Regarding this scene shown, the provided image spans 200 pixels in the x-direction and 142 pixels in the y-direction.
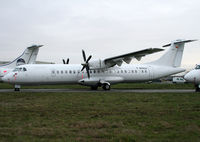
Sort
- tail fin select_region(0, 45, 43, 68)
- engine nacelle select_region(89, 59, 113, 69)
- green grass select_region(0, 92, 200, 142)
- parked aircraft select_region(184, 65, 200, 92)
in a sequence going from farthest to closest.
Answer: tail fin select_region(0, 45, 43, 68), engine nacelle select_region(89, 59, 113, 69), parked aircraft select_region(184, 65, 200, 92), green grass select_region(0, 92, 200, 142)

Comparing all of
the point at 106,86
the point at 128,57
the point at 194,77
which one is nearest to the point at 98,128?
the point at 194,77

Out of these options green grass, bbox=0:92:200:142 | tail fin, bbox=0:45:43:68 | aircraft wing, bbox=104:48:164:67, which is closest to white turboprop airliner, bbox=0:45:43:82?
tail fin, bbox=0:45:43:68

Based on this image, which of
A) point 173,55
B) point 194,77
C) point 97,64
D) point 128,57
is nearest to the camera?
point 194,77

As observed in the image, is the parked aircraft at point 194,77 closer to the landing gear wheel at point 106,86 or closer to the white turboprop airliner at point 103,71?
the white turboprop airliner at point 103,71

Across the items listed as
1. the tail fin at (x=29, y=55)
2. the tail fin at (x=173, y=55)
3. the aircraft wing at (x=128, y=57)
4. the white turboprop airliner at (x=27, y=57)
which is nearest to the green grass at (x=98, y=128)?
the aircraft wing at (x=128, y=57)

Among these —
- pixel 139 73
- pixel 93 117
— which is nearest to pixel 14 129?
pixel 93 117

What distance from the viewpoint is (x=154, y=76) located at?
88.1 feet

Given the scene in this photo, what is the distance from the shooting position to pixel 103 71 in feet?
83.0

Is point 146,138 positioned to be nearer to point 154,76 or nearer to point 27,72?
point 27,72

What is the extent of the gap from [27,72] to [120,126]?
17.6 meters

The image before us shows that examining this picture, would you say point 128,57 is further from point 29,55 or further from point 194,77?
point 29,55

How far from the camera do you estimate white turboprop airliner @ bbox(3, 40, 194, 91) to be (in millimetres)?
22516

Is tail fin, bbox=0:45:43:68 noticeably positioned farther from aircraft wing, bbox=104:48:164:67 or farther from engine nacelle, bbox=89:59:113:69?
aircraft wing, bbox=104:48:164:67

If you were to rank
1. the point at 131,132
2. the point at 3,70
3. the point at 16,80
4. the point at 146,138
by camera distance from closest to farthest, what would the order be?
the point at 146,138 < the point at 131,132 < the point at 16,80 < the point at 3,70
